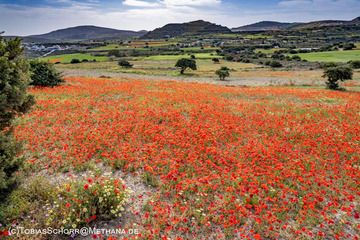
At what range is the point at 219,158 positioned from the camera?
10.3 meters

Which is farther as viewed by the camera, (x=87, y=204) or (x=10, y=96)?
(x=87, y=204)

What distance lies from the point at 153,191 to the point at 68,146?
478 cm

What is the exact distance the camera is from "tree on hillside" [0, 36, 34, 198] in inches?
222

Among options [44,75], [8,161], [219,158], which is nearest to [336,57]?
[44,75]

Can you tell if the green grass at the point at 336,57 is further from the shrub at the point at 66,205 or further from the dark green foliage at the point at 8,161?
the dark green foliage at the point at 8,161

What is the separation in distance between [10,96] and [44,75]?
20876 mm

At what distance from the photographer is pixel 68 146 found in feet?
35.1

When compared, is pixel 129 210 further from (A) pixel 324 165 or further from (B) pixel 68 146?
(A) pixel 324 165

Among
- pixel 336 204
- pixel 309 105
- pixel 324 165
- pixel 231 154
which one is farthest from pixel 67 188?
pixel 309 105

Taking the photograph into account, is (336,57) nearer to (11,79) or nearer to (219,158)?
(219,158)

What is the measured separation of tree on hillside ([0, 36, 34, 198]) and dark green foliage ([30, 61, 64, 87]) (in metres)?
20.1

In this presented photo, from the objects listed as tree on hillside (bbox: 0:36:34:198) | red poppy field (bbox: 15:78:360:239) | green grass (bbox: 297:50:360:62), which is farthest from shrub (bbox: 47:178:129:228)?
green grass (bbox: 297:50:360:62)

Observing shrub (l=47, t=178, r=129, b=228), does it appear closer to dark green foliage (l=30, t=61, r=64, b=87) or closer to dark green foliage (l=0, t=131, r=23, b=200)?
dark green foliage (l=0, t=131, r=23, b=200)

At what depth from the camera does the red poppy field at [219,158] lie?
700 cm
